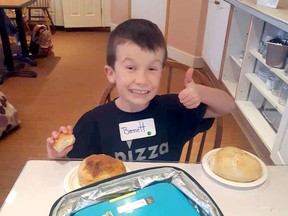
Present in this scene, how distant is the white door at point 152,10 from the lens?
12.7 feet

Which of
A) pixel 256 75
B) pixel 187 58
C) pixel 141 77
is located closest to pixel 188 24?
pixel 187 58

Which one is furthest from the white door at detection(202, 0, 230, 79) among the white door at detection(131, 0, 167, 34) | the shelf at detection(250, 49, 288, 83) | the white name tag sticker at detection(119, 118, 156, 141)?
the white name tag sticker at detection(119, 118, 156, 141)

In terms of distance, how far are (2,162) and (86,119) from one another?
1230mm

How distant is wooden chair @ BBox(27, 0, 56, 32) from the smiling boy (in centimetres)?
424

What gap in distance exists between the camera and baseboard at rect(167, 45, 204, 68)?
365cm

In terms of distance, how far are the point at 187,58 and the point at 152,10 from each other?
88 cm

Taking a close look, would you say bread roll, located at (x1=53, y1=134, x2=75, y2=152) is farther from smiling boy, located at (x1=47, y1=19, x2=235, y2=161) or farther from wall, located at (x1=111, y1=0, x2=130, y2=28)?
wall, located at (x1=111, y1=0, x2=130, y2=28)

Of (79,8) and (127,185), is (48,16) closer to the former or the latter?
(79,8)

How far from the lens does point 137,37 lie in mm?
861

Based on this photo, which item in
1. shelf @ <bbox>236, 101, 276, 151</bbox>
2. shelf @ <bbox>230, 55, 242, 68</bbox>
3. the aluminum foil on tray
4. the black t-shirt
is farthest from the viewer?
shelf @ <bbox>230, 55, 242, 68</bbox>

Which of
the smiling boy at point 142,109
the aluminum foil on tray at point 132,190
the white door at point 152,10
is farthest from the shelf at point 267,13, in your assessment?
the white door at point 152,10

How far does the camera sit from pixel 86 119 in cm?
96

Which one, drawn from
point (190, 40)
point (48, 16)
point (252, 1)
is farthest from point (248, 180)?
point (48, 16)

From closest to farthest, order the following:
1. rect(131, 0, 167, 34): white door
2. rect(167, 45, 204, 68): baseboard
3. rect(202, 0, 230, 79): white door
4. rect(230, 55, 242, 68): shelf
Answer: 1. rect(230, 55, 242, 68): shelf
2. rect(202, 0, 230, 79): white door
3. rect(167, 45, 204, 68): baseboard
4. rect(131, 0, 167, 34): white door
